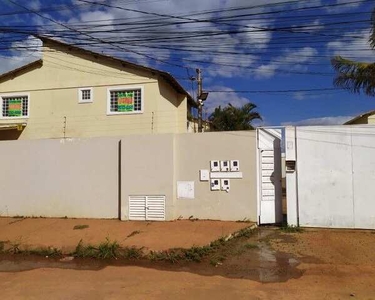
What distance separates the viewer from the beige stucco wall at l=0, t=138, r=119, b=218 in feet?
36.5

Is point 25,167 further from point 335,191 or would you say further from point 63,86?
point 335,191

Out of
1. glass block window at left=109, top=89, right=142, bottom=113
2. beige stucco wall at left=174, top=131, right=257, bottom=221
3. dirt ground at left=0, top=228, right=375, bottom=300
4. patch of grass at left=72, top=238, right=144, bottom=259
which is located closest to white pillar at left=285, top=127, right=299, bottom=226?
beige stucco wall at left=174, top=131, right=257, bottom=221

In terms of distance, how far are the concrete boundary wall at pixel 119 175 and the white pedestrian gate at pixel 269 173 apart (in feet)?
0.78

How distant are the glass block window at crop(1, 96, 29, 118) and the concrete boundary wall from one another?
6148 millimetres

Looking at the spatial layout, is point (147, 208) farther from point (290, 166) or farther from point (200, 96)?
point (200, 96)

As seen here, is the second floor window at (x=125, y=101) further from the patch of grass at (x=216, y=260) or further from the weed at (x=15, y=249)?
the patch of grass at (x=216, y=260)

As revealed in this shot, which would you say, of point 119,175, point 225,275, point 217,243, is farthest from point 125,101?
point 225,275

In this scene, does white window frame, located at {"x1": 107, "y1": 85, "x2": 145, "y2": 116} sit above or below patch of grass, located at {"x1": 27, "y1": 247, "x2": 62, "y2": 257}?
above

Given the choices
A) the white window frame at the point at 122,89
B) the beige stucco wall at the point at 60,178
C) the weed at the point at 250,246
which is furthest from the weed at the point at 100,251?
the white window frame at the point at 122,89

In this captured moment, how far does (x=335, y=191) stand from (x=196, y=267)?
183 inches

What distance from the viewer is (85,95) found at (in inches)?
677

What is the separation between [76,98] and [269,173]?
10.5m

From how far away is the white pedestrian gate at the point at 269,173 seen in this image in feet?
33.5

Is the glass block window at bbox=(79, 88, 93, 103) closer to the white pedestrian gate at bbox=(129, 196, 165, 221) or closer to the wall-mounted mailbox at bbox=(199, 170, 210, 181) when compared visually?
the white pedestrian gate at bbox=(129, 196, 165, 221)
